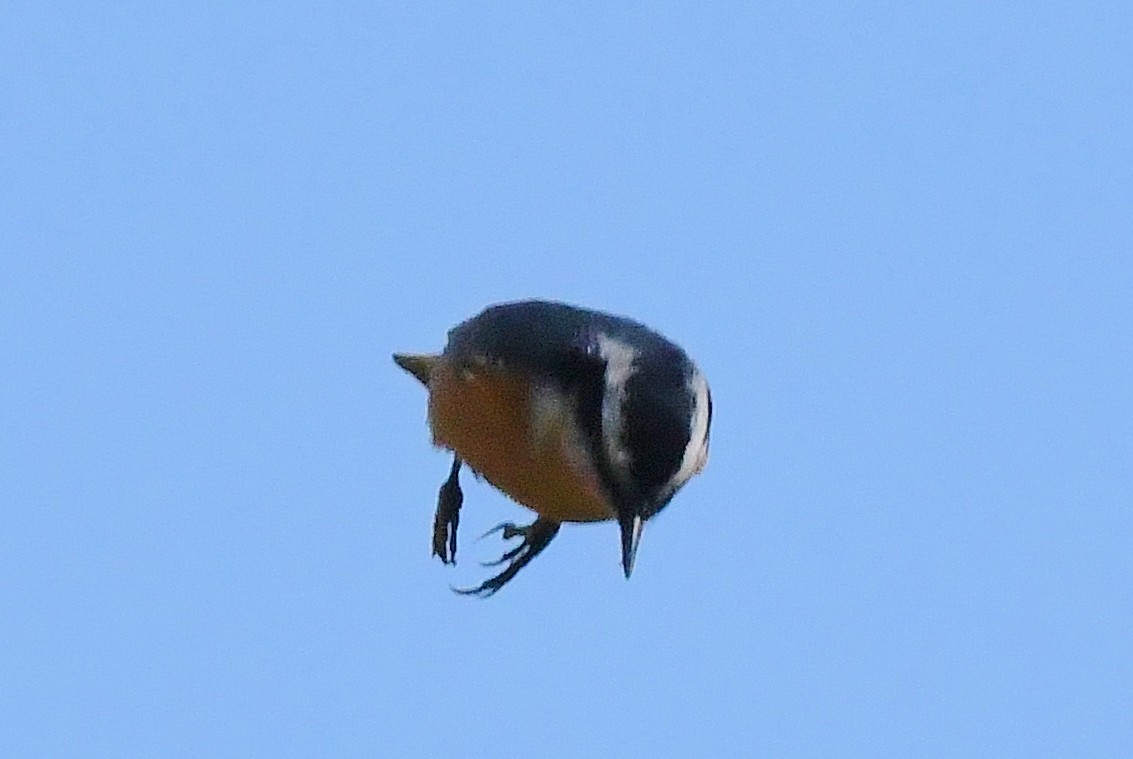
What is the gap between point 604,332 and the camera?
307cm

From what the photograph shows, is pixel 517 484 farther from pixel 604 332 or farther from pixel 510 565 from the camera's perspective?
pixel 510 565

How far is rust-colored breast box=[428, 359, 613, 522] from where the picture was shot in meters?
2.97

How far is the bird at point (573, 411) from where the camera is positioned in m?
2.84

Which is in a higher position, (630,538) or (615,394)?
(615,394)

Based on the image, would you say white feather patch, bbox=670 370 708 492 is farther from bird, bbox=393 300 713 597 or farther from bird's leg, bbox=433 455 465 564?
bird's leg, bbox=433 455 465 564

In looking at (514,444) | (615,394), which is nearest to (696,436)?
(615,394)

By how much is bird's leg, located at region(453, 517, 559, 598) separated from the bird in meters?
0.27

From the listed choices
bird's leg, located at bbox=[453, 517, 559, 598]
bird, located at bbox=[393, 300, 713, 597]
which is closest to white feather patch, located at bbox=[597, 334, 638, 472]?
bird, located at bbox=[393, 300, 713, 597]

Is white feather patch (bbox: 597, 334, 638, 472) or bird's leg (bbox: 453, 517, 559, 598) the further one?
bird's leg (bbox: 453, 517, 559, 598)

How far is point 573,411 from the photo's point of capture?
9.73 ft

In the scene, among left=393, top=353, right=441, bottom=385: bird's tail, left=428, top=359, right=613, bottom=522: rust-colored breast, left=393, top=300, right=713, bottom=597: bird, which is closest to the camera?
left=393, top=300, right=713, bottom=597: bird

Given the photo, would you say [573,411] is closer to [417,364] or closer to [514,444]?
[514,444]

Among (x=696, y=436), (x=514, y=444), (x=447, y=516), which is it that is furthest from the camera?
(x=447, y=516)

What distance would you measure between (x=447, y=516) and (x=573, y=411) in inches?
35.3
